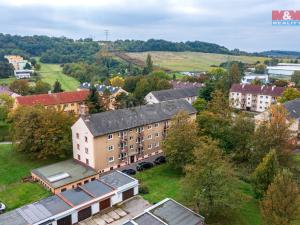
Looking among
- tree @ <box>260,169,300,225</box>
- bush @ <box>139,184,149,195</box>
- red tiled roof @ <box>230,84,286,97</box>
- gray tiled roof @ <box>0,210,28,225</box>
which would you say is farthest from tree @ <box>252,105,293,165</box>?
red tiled roof @ <box>230,84,286,97</box>

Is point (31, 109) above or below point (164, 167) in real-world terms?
above

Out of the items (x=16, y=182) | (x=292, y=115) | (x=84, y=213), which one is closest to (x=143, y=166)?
(x=84, y=213)

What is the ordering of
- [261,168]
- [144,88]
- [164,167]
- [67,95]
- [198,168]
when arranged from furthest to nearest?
[144,88] → [67,95] → [164,167] → [261,168] → [198,168]

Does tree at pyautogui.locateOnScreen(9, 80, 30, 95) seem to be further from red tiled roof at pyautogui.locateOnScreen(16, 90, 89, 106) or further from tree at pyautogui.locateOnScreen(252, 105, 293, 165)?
tree at pyautogui.locateOnScreen(252, 105, 293, 165)

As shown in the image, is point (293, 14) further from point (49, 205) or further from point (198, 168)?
point (49, 205)

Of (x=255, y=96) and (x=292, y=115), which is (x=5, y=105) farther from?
(x=255, y=96)

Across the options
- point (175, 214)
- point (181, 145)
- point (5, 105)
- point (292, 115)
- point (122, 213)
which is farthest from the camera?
point (5, 105)

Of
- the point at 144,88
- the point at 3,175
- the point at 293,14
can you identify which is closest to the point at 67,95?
the point at 144,88

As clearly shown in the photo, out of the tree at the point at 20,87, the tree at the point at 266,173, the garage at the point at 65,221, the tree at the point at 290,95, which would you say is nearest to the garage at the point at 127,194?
the garage at the point at 65,221
